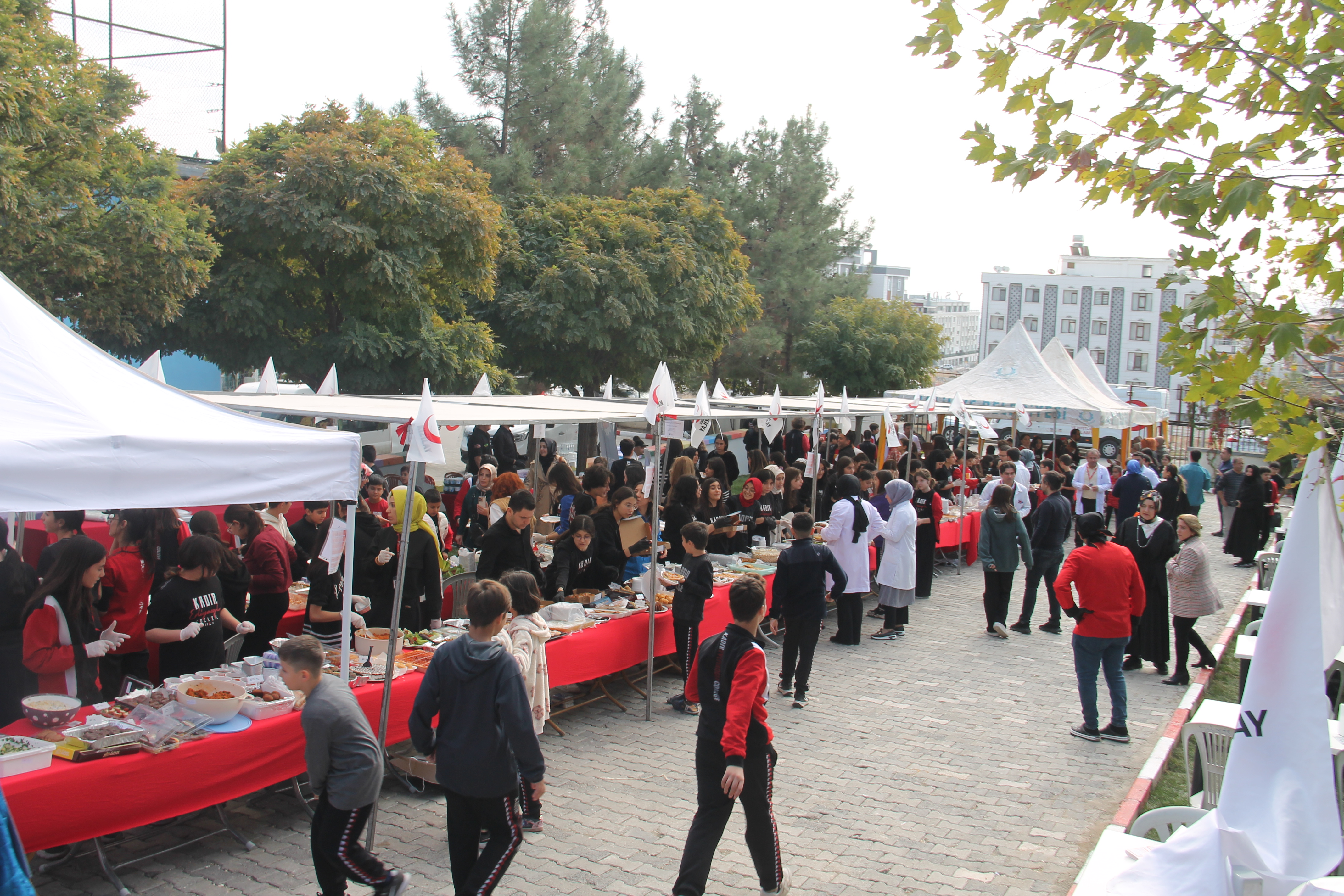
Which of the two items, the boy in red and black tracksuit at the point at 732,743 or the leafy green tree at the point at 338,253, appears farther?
the leafy green tree at the point at 338,253

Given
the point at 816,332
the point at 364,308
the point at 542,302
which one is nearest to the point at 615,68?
the point at 816,332

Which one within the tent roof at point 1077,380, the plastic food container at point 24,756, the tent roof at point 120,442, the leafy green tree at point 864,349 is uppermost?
the leafy green tree at point 864,349

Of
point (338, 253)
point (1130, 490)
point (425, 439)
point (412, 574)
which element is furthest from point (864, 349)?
point (425, 439)

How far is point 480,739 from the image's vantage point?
388cm

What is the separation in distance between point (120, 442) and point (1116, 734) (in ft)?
23.2

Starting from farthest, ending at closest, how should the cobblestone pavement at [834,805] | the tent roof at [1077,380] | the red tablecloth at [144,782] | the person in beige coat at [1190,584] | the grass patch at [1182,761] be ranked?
the tent roof at [1077,380], the person in beige coat at [1190,584], the grass patch at [1182,761], the cobblestone pavement at [834,805], the red tablecloth at [144,782]

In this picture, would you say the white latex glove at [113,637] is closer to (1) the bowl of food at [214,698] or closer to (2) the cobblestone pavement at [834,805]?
(1) the bowl of food at [214,698]

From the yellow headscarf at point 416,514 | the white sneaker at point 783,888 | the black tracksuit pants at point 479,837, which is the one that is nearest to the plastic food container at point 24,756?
the black tracksuit pants at point 479,837

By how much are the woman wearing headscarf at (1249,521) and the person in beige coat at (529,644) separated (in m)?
13.3

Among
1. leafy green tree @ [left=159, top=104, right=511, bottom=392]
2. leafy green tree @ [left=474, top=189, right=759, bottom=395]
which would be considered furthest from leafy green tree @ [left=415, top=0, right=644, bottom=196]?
leafy green tree @ [left=159, top=104, right=511, bottom=392]

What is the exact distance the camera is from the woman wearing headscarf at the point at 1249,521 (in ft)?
48.9

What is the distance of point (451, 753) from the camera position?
154 inches

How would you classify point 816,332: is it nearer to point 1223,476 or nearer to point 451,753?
point 1223,476

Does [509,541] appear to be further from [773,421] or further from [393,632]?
[773,421]
